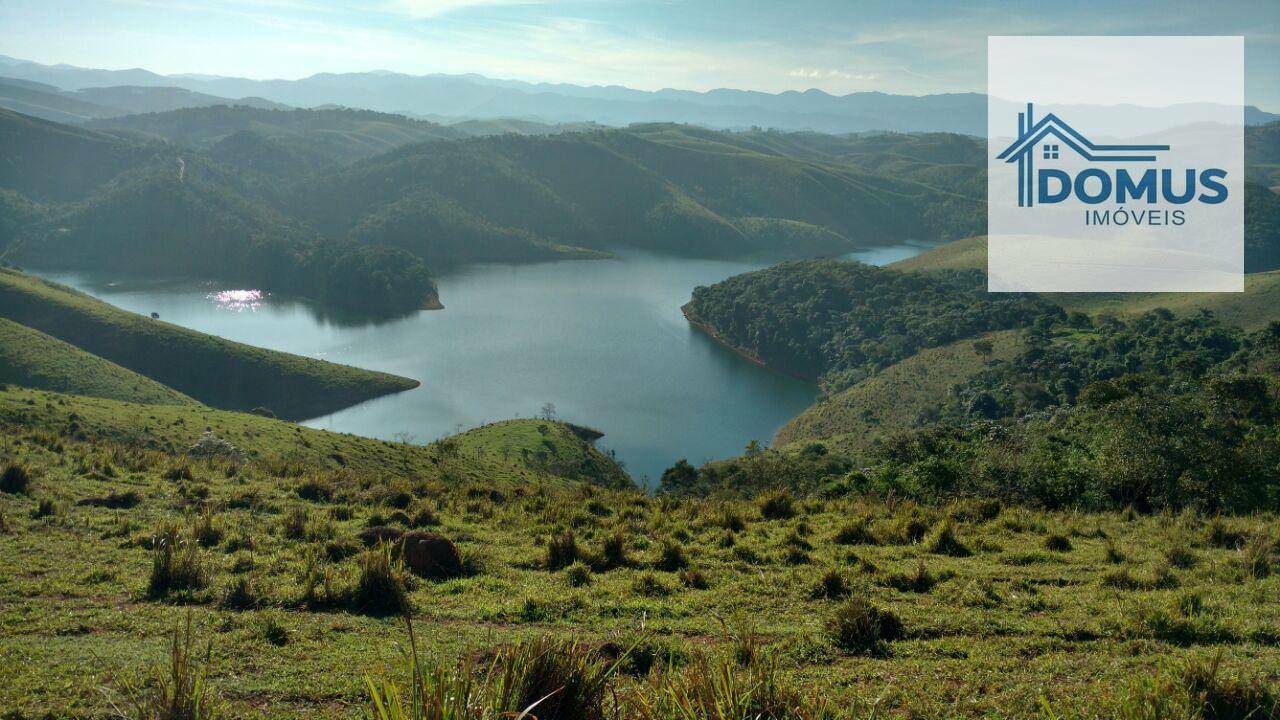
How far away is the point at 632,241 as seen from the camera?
131750mm

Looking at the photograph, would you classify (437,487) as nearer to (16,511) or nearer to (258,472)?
(258,472)

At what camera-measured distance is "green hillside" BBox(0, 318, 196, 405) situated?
32906 millimetres

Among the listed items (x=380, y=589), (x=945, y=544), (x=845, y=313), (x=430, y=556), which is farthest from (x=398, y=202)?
(x=945, y=544)

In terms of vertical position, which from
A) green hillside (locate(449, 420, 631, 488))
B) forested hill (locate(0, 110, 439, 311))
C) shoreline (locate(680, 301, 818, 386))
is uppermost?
forested hill (locate(0, 110, 439, 311))

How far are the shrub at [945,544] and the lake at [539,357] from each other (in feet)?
103

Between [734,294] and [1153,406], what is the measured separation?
2271 inches

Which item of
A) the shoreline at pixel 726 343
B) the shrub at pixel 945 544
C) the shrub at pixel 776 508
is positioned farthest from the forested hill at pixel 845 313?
the shrub at pixel 945 544

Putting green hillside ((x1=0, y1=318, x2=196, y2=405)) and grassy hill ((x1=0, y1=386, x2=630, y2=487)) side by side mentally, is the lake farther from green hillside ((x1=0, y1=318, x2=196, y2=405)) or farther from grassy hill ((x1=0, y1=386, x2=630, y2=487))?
grassy hill ((x1=0, y1=386, x2=630, y2=487))

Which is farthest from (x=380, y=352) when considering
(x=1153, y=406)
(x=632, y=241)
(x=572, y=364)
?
(x=632, y=241)

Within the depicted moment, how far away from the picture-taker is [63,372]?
33.8 m

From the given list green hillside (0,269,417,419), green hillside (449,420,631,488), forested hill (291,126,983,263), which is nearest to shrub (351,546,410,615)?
green hillside (449,420,631,488)

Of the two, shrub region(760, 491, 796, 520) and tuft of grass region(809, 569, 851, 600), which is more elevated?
tuft of grass region(809, 569, 851, 600)

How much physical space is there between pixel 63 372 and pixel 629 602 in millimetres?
38358

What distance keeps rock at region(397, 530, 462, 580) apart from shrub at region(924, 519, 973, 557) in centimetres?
536
